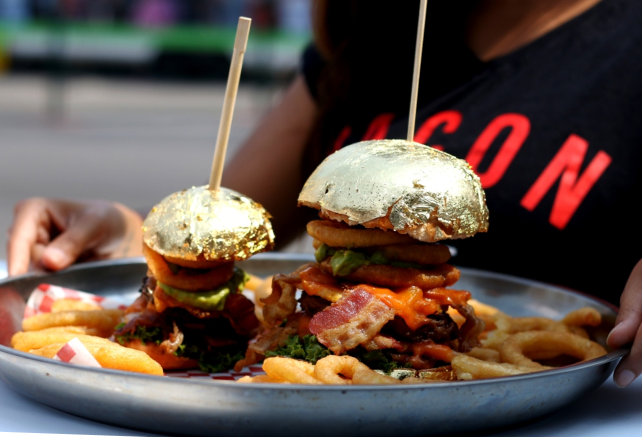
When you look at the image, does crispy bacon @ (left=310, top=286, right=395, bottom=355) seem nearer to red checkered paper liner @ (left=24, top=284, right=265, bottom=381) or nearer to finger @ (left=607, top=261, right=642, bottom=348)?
finger @ (left=607, top=261, right=642, bottom=348)

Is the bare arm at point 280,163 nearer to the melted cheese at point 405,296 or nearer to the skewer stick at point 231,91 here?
the skewer stick at point 231,91

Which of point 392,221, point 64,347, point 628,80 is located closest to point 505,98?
point 628,80

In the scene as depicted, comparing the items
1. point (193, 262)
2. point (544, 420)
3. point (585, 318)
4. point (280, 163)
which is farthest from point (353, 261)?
point (280, 163)

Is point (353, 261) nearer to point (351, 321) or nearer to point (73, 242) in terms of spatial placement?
point (351, 321)

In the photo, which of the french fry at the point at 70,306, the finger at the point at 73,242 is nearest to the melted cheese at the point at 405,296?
the french fry at the point at 70,306

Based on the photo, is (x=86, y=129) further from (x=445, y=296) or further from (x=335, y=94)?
(x=445, y=296)

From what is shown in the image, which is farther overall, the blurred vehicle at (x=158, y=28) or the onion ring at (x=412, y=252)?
the blurred vehicle at (x=158, y=28)

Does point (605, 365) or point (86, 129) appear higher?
point (605, 365)
